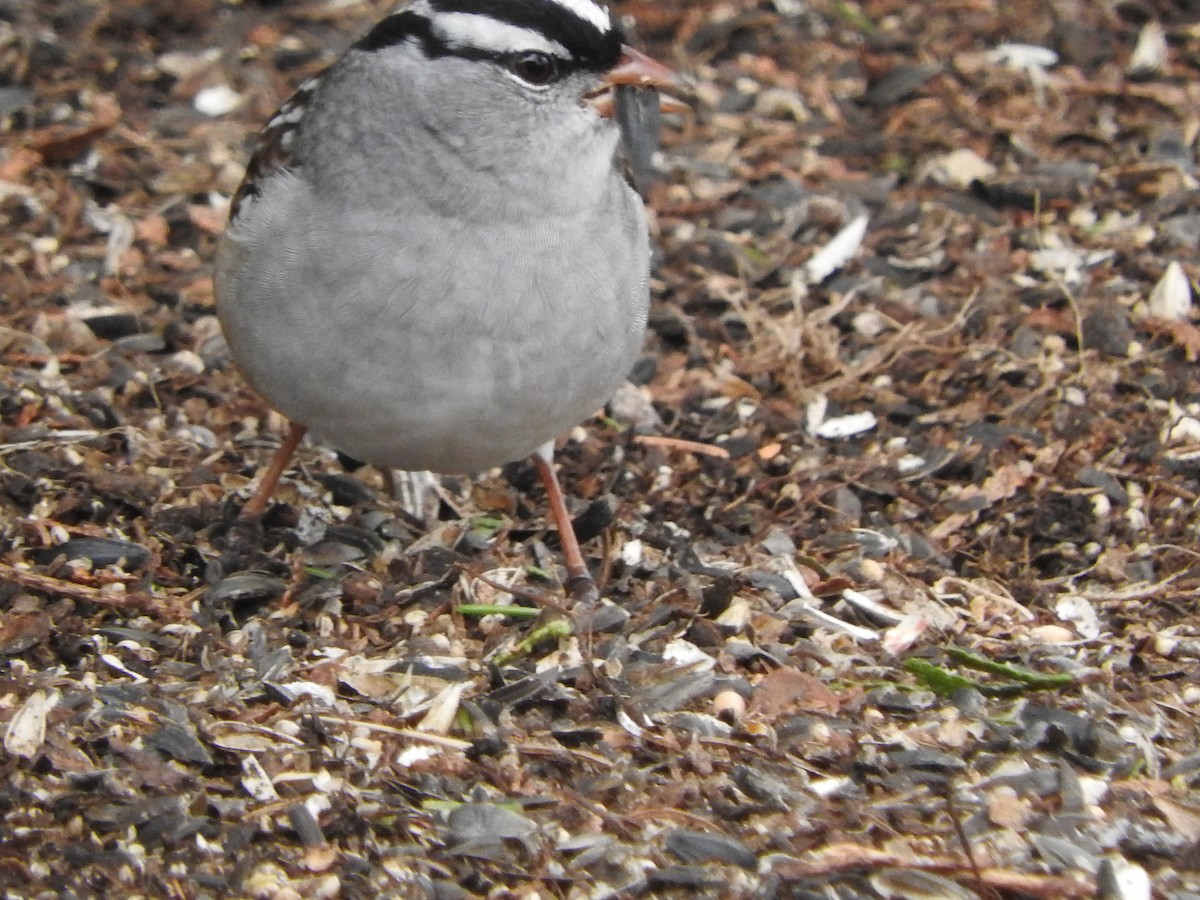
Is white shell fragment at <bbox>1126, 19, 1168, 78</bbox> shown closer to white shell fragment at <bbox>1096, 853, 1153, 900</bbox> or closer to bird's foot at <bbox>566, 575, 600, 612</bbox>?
bird's foot at <bbox>566, 575, 600, 612</bbox>

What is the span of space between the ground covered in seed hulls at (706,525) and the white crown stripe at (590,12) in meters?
1.35

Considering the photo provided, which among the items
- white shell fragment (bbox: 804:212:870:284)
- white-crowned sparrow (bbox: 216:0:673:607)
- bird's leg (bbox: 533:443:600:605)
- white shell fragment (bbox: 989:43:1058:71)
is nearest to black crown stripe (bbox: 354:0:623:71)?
white-crowned sparrow (bbox: 216:0:673:607)

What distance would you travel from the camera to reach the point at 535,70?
3.85m

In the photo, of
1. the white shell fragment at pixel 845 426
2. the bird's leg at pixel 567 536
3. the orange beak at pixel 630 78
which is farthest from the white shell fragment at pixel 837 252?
the orange beak at pixel 630 78

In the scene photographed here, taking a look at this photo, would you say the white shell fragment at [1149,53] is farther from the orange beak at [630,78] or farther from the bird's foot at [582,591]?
the bird's foot at [582,591]

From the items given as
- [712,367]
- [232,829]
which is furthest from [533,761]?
[712,367]

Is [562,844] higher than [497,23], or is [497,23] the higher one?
[497,23]

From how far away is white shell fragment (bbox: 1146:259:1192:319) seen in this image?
5.39 m

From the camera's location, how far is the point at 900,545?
4551 mm

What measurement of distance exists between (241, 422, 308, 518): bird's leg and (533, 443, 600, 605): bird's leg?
0.64m

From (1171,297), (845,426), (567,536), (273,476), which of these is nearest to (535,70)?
(567,536)

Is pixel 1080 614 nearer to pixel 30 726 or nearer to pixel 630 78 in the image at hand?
pixel 630 78

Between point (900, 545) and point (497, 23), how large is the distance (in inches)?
68.0

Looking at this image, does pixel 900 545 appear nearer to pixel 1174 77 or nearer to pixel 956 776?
pixel 956 776
